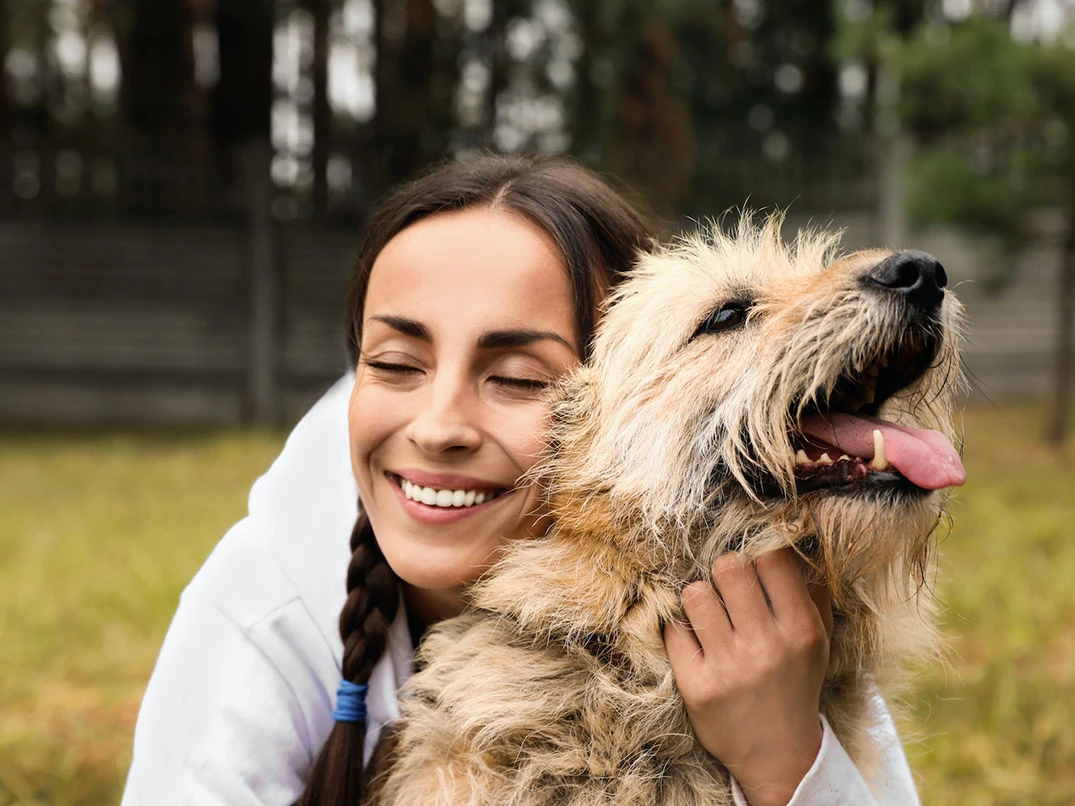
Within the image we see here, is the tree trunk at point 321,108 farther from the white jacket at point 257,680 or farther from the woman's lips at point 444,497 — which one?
the woman's lips at point 444,497

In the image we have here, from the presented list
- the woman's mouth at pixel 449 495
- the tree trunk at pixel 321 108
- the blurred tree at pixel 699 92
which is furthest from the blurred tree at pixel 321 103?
the woman's mouth at pixel 449 495

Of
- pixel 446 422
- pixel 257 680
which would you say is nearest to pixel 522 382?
pixel 446 422

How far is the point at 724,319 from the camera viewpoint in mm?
1716

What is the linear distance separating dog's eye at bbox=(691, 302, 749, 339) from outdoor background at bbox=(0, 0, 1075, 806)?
4.07 meters

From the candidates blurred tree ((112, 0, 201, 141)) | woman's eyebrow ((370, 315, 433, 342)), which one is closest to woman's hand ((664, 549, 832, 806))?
woman's eyebrow ((370, 315, 433, 342))

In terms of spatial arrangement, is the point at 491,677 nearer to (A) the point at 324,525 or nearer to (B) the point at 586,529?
(B) the point at 586,529

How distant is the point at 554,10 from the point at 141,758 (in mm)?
9356

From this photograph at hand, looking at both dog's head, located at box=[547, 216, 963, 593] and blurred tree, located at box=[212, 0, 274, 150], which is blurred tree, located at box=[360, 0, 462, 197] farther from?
dog's head, located at box=[547, 216, 963, 593]

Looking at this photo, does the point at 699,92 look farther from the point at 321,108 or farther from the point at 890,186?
the point at 321,108

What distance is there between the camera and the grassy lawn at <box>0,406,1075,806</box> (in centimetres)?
304

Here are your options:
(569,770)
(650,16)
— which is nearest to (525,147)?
(650,16)

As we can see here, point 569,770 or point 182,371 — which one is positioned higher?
point 569,770

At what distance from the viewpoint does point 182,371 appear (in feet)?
33.1

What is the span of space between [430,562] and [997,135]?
23.7 ft
